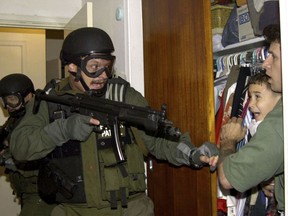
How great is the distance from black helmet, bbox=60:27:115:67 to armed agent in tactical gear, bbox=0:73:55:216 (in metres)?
0.92

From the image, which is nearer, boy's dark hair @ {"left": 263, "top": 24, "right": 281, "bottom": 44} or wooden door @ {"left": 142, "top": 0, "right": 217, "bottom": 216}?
boy's dark hair @ {"left": 263, "top": 24, "right": 281, "bottom": 44}

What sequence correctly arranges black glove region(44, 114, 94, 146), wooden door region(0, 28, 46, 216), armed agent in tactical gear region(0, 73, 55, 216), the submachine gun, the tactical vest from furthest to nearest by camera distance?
wooden door region(0, 28, 46, 216)
armed agent in tactical gear region(0, 73, 55, 216)
the tactical vest
black glove region(44, 114, 94, 146)
the submachine gun

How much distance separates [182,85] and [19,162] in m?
1.29

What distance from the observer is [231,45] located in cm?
210

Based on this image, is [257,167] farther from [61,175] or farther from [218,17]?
[218,17]

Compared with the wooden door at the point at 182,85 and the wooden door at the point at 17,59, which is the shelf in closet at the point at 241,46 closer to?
the wooden door at the point at 182,85

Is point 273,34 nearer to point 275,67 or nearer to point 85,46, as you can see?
point 275,67

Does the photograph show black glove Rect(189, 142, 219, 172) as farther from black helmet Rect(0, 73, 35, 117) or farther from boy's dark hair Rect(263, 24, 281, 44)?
black helmet Rect(0, 73, 35, 117)

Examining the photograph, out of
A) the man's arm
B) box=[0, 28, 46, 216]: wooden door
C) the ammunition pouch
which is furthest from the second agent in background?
box=[0, 28, 46, 216]: wooden door

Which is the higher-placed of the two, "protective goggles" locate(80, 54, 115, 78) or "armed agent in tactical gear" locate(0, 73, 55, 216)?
"protective goggles" locate(80, 54, 115, 78)

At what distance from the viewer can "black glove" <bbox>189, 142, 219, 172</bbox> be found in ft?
5.20

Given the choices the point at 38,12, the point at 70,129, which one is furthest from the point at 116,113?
the point at 38,12

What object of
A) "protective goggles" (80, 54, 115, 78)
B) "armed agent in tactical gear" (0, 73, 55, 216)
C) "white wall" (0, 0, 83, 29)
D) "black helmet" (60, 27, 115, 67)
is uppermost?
"white wall" (0, 0, 83, 29)

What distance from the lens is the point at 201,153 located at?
160 cm
